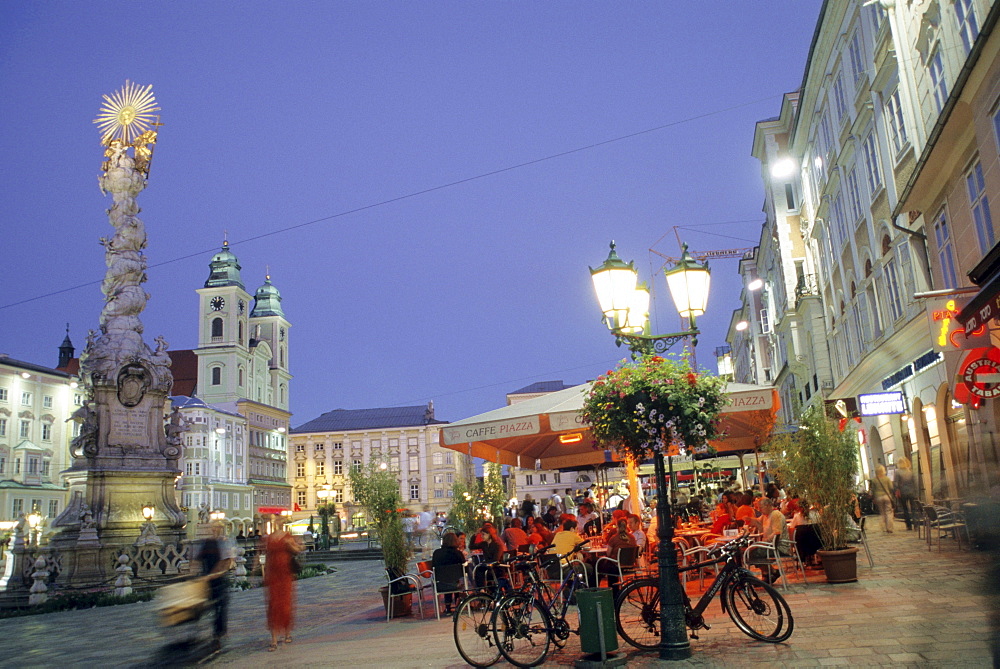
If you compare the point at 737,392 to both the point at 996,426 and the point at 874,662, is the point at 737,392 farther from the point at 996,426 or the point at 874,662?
the point at 874,662

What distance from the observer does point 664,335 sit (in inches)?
352

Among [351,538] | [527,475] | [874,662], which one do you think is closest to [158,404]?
[874,662]

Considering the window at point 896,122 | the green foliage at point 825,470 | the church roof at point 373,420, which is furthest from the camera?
the church roof at point 373,420

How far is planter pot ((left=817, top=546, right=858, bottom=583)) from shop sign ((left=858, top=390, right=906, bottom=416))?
10.8 meters

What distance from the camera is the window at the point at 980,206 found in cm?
1421

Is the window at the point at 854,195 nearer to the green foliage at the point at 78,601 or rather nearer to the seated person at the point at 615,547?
the seated person at the point at 615,547

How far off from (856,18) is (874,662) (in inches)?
843

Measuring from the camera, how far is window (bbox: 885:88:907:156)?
1967 cm

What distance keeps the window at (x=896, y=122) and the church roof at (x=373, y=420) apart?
95707 mm

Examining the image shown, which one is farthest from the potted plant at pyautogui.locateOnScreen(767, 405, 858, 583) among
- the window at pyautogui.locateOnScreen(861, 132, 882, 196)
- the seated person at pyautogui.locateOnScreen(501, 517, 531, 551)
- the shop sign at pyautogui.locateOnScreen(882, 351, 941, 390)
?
the window at pyautogui.locateOnScreen(861, 132, 882, 196)

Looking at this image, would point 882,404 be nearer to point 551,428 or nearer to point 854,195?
point 854,195

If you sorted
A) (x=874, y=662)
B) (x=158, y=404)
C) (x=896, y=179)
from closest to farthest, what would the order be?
(x=874, y=662)
(x=896, y=179)
(x=158, y=404)

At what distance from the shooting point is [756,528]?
40.8 ft

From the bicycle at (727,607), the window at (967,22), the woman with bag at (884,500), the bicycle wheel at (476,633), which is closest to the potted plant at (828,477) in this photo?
the bicycle at (727,607)
